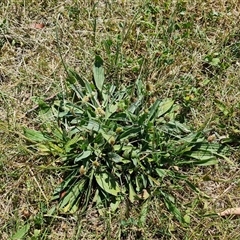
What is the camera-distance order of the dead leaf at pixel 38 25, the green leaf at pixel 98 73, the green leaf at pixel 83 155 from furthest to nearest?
the dead leaf at pixel 38 25
the green leaf at pixel 98 73
the green leaf at pixel 83 155

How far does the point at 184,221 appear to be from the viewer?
2.46 metres

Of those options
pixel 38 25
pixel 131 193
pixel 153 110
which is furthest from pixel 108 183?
pixel 38 25

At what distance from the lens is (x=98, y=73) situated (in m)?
2.69

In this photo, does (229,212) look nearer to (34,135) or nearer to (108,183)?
(108,183)

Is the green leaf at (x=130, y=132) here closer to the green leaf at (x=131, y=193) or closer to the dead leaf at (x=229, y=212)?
the green leaf at (x=131, y=193)

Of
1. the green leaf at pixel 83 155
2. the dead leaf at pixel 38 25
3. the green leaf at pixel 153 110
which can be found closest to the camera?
the green leaf at pixel 83 155

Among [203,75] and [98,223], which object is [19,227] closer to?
[98,223]

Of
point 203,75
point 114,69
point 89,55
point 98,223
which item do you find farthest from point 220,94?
point 98,223

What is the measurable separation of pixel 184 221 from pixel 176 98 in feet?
2.34

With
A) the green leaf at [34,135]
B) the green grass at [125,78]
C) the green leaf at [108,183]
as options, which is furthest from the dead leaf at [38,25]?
the green leaf at [108,183]

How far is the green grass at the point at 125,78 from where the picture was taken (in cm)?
249

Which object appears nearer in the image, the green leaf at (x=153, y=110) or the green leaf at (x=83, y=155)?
the green leaf at (x=83, y=155)

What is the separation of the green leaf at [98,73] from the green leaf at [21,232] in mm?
849

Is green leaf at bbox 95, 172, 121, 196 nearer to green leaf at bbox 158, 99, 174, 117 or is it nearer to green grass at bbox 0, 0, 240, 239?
green grass at bbox 0, 0, 240, 239
